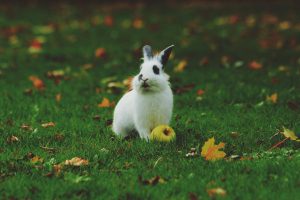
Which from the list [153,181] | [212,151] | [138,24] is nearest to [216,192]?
[153,181]

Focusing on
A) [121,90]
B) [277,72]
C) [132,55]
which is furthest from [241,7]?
[121,90]

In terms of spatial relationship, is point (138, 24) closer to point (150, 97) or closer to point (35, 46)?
point (35, 46)

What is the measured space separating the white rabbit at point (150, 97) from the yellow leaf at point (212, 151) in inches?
23.9

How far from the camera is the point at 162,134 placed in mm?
5297

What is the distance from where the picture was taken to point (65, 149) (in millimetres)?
5219

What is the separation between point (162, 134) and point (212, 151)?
55 cm

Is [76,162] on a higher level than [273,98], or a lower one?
lower

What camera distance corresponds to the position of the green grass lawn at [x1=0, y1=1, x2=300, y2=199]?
435 cm

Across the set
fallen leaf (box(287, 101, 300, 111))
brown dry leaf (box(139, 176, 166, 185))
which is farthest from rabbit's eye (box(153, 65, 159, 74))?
fallen leaf (box(287, 101, 300, 111))

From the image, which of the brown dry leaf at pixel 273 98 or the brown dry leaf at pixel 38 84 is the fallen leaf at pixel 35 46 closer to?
the brown dry leaf at pixel 38 84

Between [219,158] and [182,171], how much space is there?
16.4 inches

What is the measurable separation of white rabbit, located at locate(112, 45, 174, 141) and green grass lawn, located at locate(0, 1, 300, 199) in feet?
0.63

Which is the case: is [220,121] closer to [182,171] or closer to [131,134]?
[131,134]

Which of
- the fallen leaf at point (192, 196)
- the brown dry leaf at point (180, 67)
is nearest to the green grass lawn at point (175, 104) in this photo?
the fallen leaf at point (192, 196)
